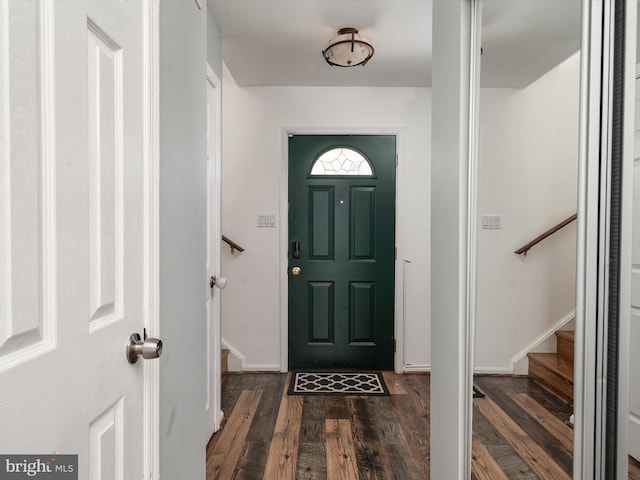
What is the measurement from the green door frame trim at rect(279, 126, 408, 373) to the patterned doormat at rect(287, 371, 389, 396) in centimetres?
22

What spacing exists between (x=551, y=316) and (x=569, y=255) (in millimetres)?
183

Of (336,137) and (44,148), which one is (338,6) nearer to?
(336,137)

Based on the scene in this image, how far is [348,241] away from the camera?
11.0ft

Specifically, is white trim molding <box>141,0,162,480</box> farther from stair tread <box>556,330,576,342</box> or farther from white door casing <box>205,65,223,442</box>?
white door casing <box>205,65,223,442</box>

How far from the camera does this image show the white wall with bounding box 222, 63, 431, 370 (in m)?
3.29

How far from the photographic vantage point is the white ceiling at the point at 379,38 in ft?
3.19

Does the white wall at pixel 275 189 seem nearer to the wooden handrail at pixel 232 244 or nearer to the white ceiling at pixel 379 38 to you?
the wooden handrail at pixel 232 244

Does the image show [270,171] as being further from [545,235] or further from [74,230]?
[74,230]

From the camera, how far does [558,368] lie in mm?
895

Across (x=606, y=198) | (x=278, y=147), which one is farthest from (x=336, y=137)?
(x=606, y=198)

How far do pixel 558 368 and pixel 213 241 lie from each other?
1.88m

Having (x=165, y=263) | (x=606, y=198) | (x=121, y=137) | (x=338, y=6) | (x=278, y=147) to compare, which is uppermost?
(x=338, y=6)

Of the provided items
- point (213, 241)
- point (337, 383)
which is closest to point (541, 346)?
point (213, 241)

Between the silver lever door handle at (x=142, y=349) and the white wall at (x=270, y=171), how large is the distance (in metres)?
2.46
